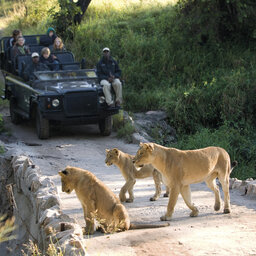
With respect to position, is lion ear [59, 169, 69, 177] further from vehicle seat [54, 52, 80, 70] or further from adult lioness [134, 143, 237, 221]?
vehicle seat [54, 52, 80, 70]

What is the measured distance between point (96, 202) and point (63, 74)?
6.92 m

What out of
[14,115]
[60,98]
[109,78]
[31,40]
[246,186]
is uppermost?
[31,40]

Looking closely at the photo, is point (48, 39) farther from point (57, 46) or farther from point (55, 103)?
point (55, 103)

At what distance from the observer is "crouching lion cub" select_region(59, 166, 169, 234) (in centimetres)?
649

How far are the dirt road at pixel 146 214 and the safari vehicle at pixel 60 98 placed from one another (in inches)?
18.5

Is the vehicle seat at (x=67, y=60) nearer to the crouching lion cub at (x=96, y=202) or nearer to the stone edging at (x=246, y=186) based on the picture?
the stone edging at (x=246, y=186)

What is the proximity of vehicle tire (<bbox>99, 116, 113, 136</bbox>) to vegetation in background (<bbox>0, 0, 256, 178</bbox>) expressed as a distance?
158 cm

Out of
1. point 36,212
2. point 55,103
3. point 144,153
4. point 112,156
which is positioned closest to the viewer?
point 144,153

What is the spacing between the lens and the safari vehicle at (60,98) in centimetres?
1201

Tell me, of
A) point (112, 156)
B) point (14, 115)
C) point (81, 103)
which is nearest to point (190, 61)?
point (14, 115)

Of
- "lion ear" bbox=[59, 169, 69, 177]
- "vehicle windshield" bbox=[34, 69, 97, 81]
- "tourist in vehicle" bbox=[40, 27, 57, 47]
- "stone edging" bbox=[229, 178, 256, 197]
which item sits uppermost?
"tourist in vehicle" bbox=[40, 27, 57, 47]

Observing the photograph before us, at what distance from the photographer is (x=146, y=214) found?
24.8 ft

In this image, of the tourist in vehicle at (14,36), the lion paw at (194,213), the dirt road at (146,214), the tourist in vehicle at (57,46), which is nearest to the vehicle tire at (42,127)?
the dirt road at (146,214)

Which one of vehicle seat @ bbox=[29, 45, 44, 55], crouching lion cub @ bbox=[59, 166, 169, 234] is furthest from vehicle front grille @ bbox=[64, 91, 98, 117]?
crouching lion cub @ bbox=[59, 166, 169, 234]
